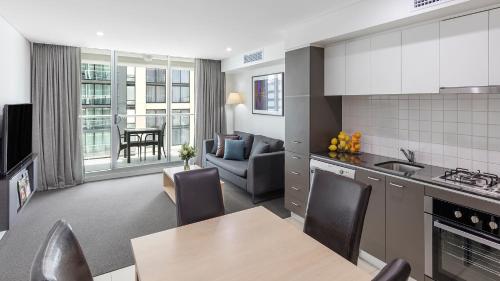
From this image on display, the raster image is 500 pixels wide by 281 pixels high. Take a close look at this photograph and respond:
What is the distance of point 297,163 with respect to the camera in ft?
12.0

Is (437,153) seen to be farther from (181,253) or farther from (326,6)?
(181,253)

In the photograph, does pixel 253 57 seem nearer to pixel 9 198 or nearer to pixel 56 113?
pixel 56 113

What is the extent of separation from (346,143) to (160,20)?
2.76 metres

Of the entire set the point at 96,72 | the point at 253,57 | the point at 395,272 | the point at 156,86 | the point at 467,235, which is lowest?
the point at 467,235

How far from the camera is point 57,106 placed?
4953mm

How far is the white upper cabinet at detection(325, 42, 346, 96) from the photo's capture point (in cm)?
327

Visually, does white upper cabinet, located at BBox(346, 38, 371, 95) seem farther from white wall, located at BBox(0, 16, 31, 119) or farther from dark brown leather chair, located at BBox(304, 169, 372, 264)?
white wall, located at BBox(0, 16, 31, 119)

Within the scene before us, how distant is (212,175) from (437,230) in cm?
176

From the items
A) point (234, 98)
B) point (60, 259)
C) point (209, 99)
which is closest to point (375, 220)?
point (60, 259)

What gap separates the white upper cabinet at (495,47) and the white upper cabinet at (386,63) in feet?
2.30

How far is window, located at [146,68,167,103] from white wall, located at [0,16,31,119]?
2135 mm

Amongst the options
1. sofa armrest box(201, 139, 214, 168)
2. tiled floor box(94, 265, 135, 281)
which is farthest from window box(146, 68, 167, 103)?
tiled floor box(94, 265, 135, 281)

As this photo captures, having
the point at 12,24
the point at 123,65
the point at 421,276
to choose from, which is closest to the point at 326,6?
the point at 421,276

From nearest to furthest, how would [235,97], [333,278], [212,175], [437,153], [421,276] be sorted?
1. [333,278]
2. [212,175]
3. [421,276]
4. [437,153]
5. [235,97]
